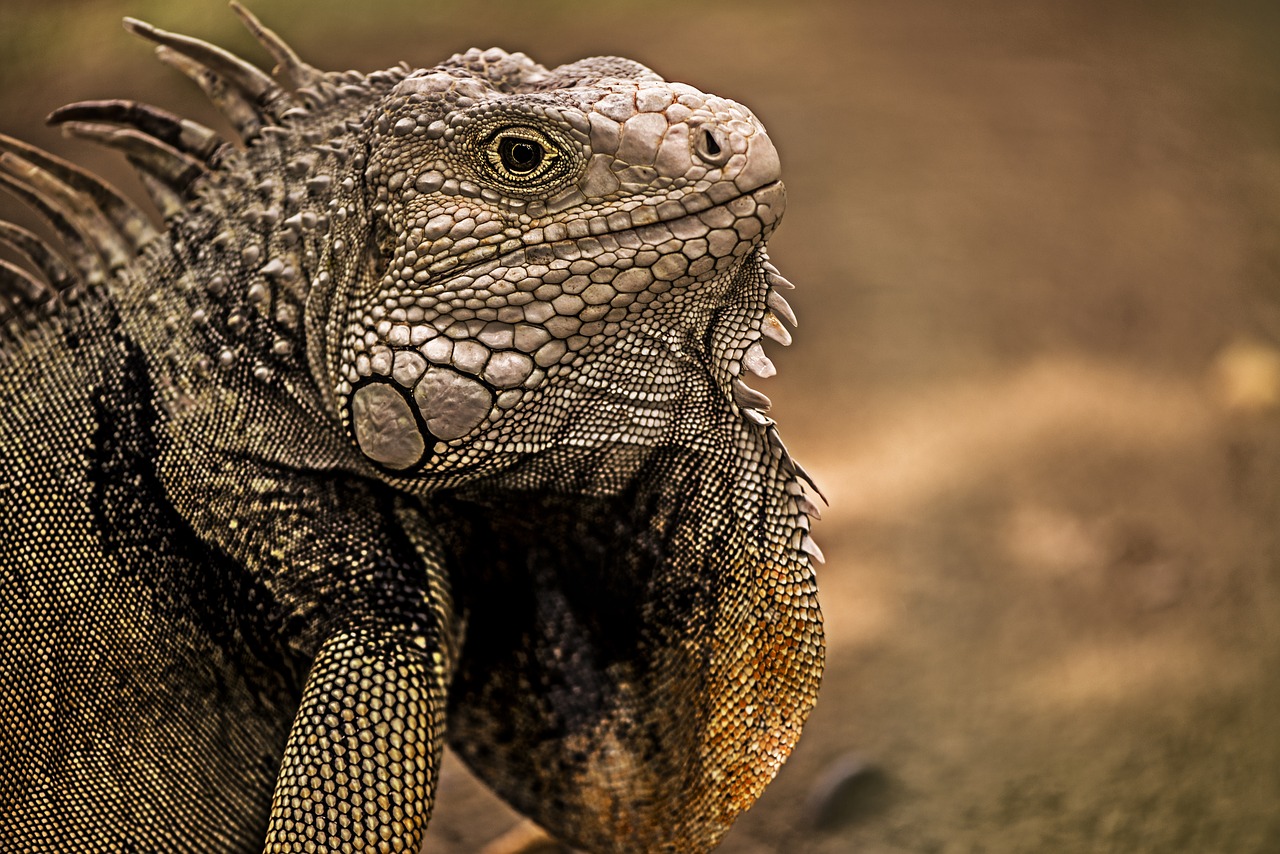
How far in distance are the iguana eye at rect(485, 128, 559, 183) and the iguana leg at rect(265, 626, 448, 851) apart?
0.90m

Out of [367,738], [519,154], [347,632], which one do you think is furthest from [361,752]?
[519,154]

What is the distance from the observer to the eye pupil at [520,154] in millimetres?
1950

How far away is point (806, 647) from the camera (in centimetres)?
218

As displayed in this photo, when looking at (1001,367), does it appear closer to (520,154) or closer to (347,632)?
(520,154)

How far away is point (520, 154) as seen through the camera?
1.96m

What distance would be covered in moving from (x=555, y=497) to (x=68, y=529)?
97 cm

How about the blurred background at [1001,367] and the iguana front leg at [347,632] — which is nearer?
the iguana front leg at [347,632]

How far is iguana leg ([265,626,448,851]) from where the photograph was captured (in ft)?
6.34

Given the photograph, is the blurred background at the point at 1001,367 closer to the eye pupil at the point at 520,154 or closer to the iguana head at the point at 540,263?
the iguana head at the point at 540,263

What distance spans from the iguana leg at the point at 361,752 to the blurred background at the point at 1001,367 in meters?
1.86

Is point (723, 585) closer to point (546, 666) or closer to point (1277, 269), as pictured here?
point (546, 666)

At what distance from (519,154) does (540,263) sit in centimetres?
20

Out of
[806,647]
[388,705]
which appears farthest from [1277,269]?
[388,705]

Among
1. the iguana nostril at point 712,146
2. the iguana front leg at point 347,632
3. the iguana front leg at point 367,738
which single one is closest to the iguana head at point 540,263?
the iguana nostril at point 712,146
